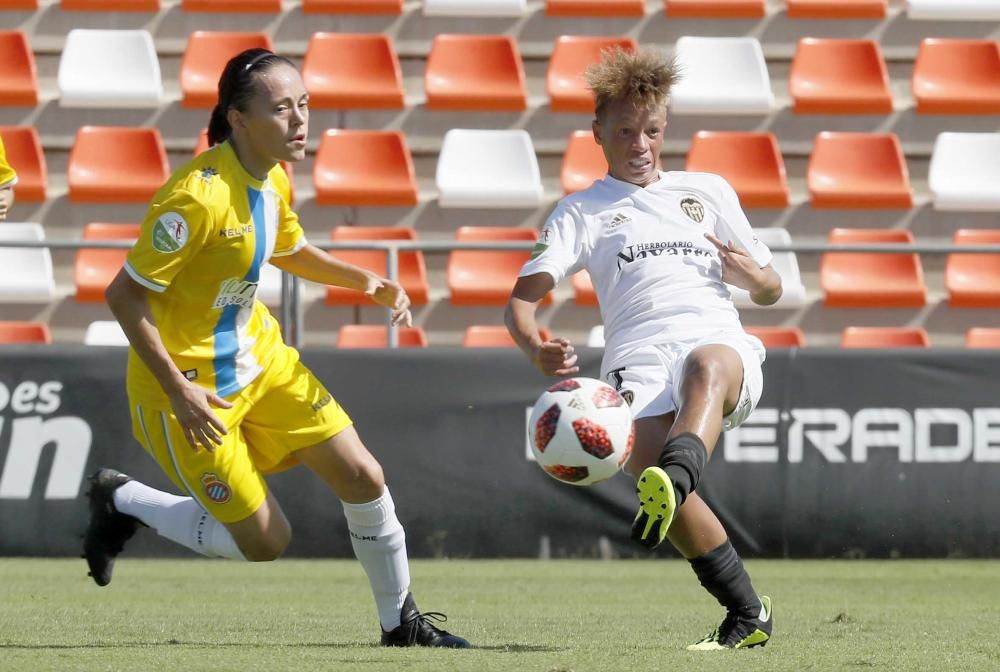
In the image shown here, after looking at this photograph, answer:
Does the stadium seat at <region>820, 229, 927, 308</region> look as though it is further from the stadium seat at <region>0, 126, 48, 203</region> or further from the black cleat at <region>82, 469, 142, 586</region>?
the black cleat at <region>82, 469, 142, 586</region>

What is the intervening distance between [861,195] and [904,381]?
3.11 m

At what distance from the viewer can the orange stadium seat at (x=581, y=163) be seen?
1173 centimetres

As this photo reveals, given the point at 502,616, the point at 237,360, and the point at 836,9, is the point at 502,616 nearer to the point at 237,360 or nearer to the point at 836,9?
the point at 237,360

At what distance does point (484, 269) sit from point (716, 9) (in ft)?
10.3

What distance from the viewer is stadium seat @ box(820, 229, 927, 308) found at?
37.1 ft

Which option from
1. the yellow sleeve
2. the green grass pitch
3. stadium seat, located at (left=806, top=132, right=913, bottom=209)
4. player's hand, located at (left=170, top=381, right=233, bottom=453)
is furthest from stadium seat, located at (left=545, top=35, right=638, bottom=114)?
player's hand, located at (left=170, top=381, right=233, bottom=453)

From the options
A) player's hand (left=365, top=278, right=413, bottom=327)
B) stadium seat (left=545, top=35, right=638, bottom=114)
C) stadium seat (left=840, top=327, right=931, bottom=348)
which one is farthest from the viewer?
stadium seat (left=545, top=35, right=638, bottom=114)

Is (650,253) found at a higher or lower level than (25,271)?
higher

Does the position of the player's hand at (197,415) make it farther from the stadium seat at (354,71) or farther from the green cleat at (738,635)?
the stadium seat at (354,71)

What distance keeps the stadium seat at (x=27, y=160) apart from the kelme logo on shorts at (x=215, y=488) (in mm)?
7091

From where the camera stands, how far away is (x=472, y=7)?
41.5ft

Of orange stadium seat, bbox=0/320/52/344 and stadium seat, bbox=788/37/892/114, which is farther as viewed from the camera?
stadium seat, bbox=788/37/892/114

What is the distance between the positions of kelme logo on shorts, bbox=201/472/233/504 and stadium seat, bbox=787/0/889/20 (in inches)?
346

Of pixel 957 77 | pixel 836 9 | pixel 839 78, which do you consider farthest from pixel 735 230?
pixel 836 9
